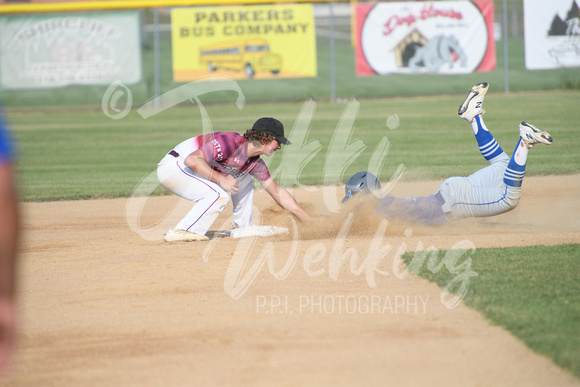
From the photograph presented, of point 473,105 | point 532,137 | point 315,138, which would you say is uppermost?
point 473,105

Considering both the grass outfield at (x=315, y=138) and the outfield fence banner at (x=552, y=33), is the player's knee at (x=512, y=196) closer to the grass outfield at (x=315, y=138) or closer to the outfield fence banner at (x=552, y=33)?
the grass outfield at (x=315, y=138)

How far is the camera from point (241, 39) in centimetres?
1883

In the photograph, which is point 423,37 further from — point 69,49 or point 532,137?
point 532,137

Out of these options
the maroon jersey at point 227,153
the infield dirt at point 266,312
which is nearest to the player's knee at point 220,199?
the maroon jersey at point 227,153

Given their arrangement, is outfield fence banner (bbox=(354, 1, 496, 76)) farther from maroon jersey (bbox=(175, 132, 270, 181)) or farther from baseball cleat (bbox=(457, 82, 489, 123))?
maroon jersey (bbox=(175, 132, 270, 181))

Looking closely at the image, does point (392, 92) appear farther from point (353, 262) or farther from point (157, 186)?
point (353, 262)

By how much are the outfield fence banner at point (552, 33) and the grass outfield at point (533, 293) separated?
1433 centimetres

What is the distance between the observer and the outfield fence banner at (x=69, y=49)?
18484 mm

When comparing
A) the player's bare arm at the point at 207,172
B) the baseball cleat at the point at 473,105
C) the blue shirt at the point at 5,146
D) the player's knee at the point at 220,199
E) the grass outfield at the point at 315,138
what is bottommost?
the grass outfield at the point at 315,138

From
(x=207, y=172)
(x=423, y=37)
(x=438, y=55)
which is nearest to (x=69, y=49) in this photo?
(x=423, y=37)

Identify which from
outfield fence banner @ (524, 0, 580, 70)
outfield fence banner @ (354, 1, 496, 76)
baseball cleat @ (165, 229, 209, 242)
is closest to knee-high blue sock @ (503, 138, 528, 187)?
baseball cleat @ (165, 229, 209, 242)

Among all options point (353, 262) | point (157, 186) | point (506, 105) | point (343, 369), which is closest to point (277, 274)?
point (353, 262)

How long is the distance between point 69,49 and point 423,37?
33.0 ft

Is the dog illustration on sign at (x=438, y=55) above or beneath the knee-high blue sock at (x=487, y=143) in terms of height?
above
